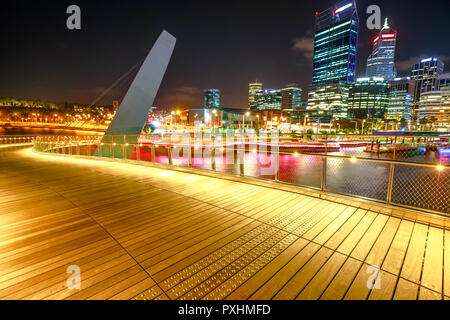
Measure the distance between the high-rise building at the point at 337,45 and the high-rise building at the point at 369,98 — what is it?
15.7 metres

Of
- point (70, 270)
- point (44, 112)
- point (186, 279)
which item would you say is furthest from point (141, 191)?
point (44, 112)

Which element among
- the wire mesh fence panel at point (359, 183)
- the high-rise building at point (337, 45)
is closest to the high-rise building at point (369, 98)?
the high-rise building at point (337, 45)

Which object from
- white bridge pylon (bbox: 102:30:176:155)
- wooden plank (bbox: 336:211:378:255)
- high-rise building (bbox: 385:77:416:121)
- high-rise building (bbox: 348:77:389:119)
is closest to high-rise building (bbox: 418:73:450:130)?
high-rise building (bbox: 385:77:416:121)

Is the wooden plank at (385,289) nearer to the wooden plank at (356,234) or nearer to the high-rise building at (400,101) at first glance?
the wooden plank at (356,234)

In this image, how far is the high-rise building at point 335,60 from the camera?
129 m

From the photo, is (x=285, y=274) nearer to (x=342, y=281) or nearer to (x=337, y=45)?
(x=342, y=281)

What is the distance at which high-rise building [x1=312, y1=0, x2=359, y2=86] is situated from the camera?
138750 mm

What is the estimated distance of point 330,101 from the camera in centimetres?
13200

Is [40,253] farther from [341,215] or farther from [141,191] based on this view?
[341,215]

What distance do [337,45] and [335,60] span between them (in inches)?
432

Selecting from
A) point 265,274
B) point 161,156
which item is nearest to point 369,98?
point 161,156
